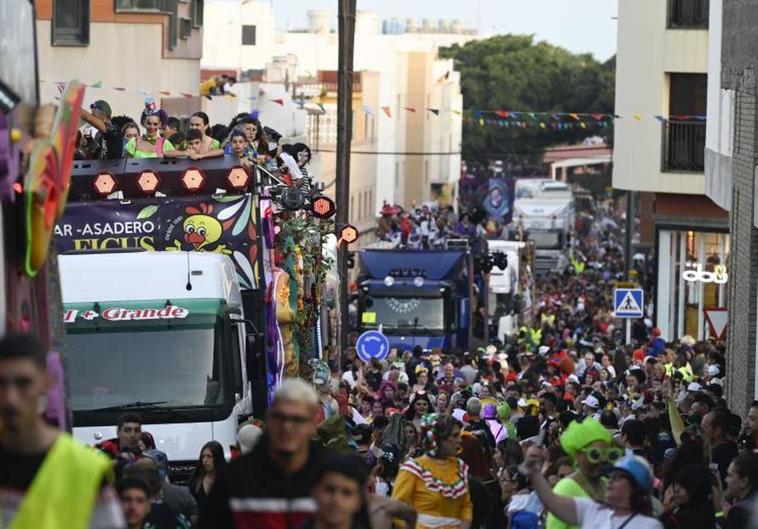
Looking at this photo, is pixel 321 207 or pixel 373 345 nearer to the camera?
pixel 321 207

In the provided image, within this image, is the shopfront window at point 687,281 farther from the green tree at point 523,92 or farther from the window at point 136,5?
the green tree at point 523,92

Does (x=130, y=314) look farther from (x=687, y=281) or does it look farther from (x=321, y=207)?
(x=687, y=281)

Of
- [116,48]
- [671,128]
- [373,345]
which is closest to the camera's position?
[373,345]

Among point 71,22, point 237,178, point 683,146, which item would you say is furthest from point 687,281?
point 237,178

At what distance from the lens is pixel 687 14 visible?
48.0 meters

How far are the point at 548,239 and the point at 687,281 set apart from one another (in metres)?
44.2

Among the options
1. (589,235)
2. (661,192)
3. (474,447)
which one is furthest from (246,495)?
(589,235)

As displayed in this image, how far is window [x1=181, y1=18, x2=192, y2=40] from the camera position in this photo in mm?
48156

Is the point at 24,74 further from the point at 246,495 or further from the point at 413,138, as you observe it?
the point at 413,138

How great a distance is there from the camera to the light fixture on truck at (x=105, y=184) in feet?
63.6

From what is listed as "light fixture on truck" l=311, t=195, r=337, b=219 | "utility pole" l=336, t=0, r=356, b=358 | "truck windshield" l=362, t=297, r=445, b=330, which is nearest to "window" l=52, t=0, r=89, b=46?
"truck windshield" l=362, t=297, r=445, b=330

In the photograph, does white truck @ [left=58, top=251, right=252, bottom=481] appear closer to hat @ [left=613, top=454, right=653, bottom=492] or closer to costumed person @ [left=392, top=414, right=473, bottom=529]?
costumed person @ [left=392, top=414, right=473, bottom=529]

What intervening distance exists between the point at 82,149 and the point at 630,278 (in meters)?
40.1

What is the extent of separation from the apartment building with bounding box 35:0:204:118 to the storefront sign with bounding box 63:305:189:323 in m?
25.9
